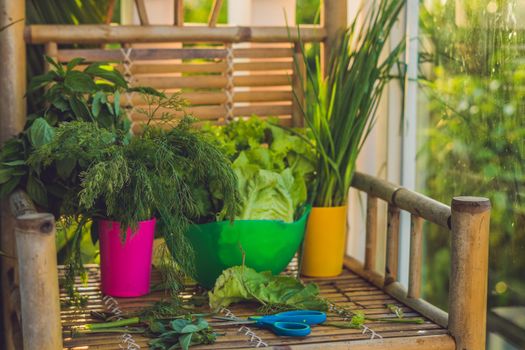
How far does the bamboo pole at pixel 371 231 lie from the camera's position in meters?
2.19

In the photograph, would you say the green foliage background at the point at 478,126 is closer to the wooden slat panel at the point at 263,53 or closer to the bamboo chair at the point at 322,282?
the bamboo chair at the point at 322,282

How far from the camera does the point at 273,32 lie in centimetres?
243

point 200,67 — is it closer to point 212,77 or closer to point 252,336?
point 212,77

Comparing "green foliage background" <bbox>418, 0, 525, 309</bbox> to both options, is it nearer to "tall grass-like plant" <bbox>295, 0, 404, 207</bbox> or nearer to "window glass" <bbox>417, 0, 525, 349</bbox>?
"window glass" <bbox>417, 0, 525, 349</bbox>

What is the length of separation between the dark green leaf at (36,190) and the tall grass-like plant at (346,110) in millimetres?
653

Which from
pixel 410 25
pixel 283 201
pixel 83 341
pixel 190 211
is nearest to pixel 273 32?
pixel 410 25

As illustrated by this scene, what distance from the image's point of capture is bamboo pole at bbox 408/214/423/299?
76.1 inches

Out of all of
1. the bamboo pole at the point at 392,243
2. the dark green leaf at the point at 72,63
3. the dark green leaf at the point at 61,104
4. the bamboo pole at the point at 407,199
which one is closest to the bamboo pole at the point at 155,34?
the dark green leaf at the point at 72,63

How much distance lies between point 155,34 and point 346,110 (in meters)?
0.59

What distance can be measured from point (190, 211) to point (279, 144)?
1.32 feet

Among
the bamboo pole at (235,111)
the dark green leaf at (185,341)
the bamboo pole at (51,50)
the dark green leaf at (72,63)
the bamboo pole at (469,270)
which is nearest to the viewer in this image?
the dark green leaf at (185,341)

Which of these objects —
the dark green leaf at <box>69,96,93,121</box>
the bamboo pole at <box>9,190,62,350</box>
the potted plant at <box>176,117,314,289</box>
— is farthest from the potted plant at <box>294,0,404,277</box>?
the bamboo pole at <box>9,190,62,350</box>

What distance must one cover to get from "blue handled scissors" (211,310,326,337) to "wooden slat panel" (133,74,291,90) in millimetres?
812

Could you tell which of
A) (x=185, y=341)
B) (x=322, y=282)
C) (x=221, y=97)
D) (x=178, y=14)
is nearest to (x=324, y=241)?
(x=322, y=282)
